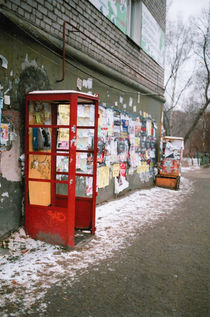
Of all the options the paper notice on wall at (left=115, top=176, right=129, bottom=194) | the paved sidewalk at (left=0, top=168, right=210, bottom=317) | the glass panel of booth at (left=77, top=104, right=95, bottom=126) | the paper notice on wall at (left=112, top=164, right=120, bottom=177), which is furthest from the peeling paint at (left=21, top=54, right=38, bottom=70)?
the paper notice on wall at (left=115, top=176, right=129, bottom=194)

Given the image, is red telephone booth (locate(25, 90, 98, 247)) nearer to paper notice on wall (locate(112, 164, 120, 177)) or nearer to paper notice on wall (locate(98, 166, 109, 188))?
paper notice on wall (locate(98, 166, 109, 188))

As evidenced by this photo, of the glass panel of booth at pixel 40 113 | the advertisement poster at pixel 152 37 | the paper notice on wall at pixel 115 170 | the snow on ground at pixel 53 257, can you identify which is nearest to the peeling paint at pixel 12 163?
the glass panel of booth at pixel 40 113

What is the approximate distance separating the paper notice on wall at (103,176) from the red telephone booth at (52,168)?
149 cm

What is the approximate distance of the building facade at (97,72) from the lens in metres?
4.12

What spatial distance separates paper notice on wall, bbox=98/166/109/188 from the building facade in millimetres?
25

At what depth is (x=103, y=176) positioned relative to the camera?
7.09m

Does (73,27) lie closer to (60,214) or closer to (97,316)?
(60,214)

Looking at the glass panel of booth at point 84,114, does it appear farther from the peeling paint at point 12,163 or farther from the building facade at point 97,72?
the peeling paint at point 12,163

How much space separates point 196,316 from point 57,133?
3523 millimetres

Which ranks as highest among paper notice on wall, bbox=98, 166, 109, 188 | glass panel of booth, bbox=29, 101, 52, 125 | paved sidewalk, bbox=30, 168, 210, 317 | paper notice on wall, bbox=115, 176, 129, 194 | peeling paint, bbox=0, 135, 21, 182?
glass panel of booth, bbox=29, 101, 52, 125

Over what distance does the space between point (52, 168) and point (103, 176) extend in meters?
2.30

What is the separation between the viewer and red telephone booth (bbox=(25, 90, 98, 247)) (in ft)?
13.5

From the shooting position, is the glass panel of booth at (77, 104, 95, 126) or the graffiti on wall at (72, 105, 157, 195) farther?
the graffiti on wall at (72, 105, 157, 195)

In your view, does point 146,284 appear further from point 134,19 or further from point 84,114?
point 134,19
